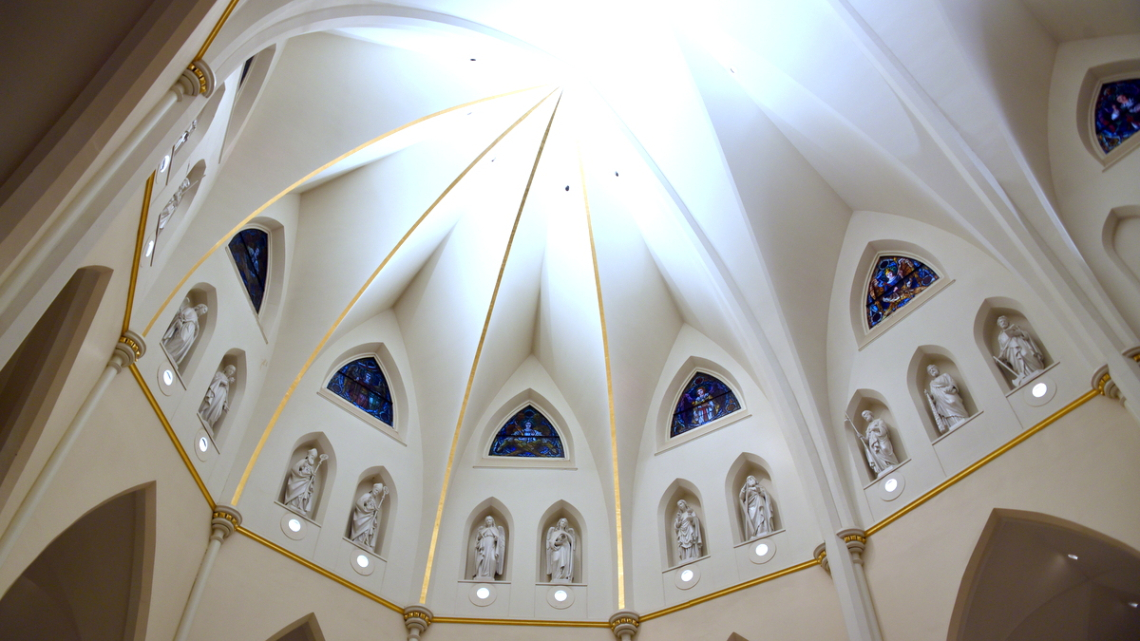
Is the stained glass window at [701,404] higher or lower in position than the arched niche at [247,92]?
lower

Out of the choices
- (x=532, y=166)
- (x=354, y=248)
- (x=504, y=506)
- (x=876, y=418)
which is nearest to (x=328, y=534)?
(x=504, y=506)

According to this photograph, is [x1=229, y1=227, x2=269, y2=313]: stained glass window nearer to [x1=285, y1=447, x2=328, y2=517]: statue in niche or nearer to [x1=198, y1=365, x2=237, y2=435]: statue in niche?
[x1=198, y1=365, x2=237, y2=435]: statue in niche

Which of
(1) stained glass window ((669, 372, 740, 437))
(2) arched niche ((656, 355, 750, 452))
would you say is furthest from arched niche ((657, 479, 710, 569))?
(1) stained glass window ((669, 372, 740, 437))

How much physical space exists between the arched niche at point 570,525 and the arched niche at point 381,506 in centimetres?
236

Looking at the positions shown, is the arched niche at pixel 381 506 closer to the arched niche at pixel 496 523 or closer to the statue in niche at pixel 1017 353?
the arched niche at pixel 496 523

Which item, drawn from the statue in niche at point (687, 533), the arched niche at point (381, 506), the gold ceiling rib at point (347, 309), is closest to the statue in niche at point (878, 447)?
the statue in niche at point (687, 533)

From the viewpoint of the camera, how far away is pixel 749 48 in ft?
39.8

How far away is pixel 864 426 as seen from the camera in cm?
1214

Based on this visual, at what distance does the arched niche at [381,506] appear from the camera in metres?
12.9

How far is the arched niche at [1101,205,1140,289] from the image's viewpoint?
9211 millimetres

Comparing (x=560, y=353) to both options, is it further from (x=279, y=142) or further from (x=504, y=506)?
(x=279, y=142)

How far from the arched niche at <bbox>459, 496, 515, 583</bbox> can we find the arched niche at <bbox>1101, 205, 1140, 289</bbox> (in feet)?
30.1

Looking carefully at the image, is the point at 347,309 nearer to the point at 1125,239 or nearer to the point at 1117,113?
the point at 1125,239

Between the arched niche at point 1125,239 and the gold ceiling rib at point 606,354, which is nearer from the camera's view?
the arched niche at point 1125,239
